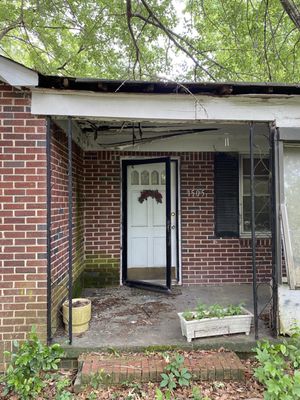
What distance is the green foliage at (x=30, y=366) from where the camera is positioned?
2.67m

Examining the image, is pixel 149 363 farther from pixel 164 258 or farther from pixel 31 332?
pixel 164 258

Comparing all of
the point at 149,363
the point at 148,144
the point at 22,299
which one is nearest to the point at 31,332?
the point at 22,299

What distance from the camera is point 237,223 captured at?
18.1ft

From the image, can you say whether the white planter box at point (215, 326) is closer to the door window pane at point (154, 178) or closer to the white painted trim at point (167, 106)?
the white painted trim at point (167, 106)

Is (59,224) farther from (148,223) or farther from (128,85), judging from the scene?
(148,223)

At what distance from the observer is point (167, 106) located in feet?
10.9

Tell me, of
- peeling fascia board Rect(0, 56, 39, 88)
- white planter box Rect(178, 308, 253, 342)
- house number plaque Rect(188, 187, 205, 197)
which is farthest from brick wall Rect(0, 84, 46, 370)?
house number plaque Rect(188, 187, 205, 197)

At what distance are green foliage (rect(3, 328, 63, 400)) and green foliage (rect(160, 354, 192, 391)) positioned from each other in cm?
98

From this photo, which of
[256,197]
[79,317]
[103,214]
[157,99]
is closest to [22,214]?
[79,317]

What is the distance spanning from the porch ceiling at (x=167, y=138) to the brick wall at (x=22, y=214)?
4.78 feet

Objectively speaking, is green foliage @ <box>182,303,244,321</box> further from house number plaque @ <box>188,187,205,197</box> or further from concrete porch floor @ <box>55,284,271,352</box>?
house number plaque @ <box>188,187,205,197</box>

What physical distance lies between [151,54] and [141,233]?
236 inches

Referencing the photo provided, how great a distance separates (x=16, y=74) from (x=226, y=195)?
12.4 feet

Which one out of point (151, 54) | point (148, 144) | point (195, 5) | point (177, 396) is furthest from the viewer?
point (151, 54)
